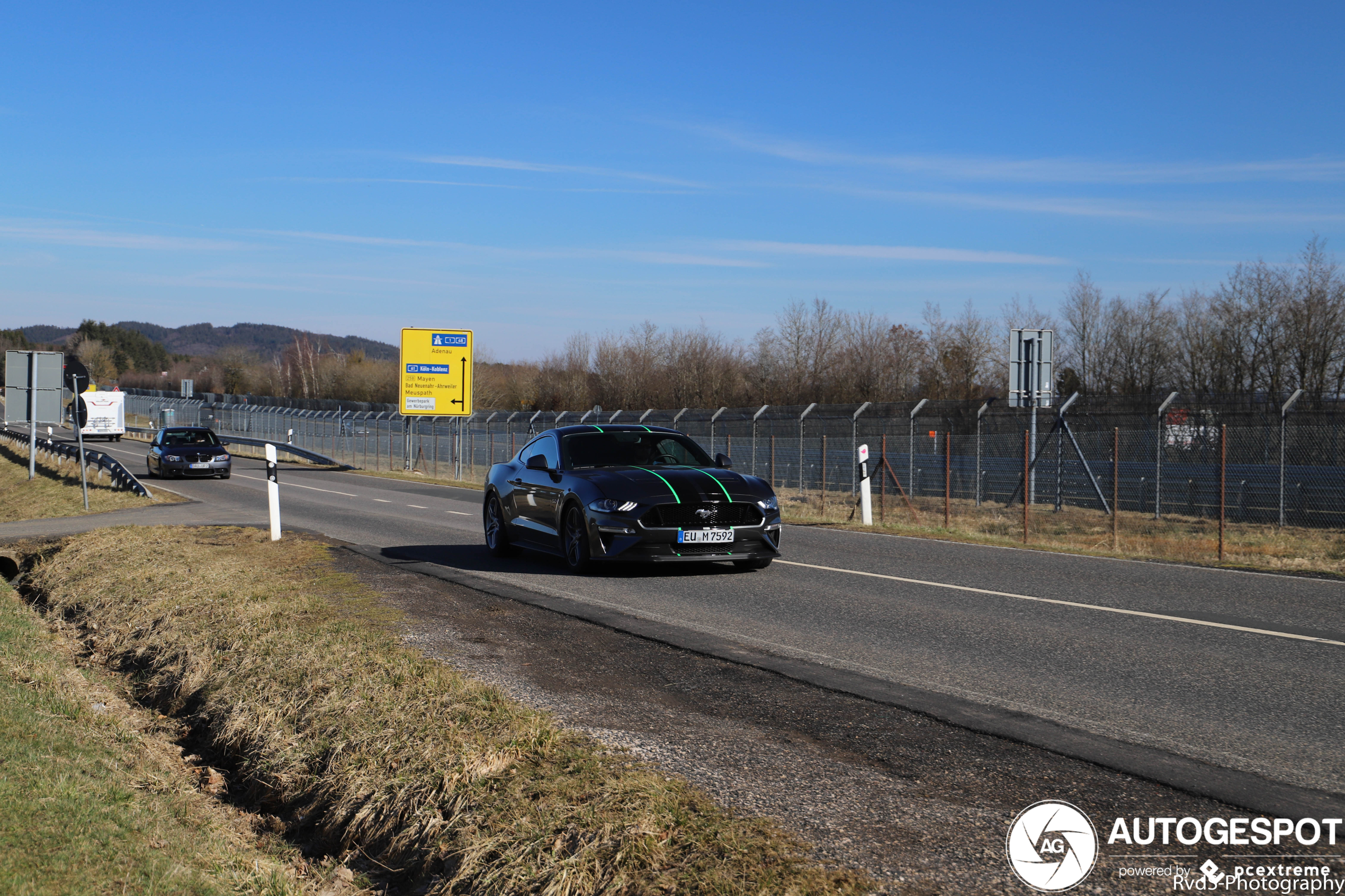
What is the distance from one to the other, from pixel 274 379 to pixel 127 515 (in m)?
124

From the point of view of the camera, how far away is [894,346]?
59188mm

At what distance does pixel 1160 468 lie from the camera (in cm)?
2219

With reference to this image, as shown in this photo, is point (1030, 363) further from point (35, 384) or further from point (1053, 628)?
point (35, 384)

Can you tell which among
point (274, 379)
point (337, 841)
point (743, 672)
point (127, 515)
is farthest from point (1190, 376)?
point (274, 379)

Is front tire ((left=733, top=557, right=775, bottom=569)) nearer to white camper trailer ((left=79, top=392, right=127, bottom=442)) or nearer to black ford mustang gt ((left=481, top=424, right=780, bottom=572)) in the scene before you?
black ford mustang gt ((left=481, top=424, right=780, bottom=572))

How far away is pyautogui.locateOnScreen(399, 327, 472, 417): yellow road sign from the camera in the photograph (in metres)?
40.7

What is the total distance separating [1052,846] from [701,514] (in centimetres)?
696

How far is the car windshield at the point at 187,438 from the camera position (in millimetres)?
32375

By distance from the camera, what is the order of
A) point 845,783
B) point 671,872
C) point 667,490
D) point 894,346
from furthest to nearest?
1. point 894,346
2. point 667,490
3. point 845,783
4. point 671,872

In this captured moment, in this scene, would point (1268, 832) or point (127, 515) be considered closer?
point (1268, 832)

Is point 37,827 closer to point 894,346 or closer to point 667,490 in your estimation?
point 667,490

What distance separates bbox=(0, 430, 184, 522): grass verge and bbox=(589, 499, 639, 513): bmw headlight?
46.3 feet

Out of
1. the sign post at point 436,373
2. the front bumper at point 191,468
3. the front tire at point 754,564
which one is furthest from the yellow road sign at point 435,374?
the front tire at point 754,564

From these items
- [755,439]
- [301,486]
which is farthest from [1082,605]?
[301,486]
